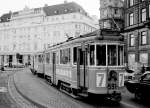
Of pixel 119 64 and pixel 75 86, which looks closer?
pixel 119 64

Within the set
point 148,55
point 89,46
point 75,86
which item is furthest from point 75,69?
point 148,55

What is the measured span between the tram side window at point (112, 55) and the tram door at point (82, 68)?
1.26m

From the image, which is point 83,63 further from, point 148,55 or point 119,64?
point 148,55

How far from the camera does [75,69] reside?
1320cm

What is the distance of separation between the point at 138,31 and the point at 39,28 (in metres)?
41.4

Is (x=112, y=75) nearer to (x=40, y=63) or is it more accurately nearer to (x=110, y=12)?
(x=40, y=63)

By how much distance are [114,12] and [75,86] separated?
1856 inches

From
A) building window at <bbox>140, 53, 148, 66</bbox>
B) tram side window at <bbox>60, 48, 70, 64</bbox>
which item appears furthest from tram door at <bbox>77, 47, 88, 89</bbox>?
building window at <bbox>140, 53, 148, 66</bbox>

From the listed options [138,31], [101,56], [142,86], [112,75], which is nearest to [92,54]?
[101,56]

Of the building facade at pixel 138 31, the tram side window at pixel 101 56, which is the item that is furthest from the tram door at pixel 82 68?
the building facade at pixel 138 31

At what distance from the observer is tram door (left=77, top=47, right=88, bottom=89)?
39.8ft

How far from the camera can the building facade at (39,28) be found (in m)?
66.2

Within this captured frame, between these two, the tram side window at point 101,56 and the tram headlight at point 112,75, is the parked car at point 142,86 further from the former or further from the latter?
the tram side window at point 101,56

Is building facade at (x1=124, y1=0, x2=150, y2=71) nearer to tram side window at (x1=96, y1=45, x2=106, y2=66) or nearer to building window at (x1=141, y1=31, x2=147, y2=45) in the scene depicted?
building window at (x1=141, y1=31, x2=147, y2=45)
